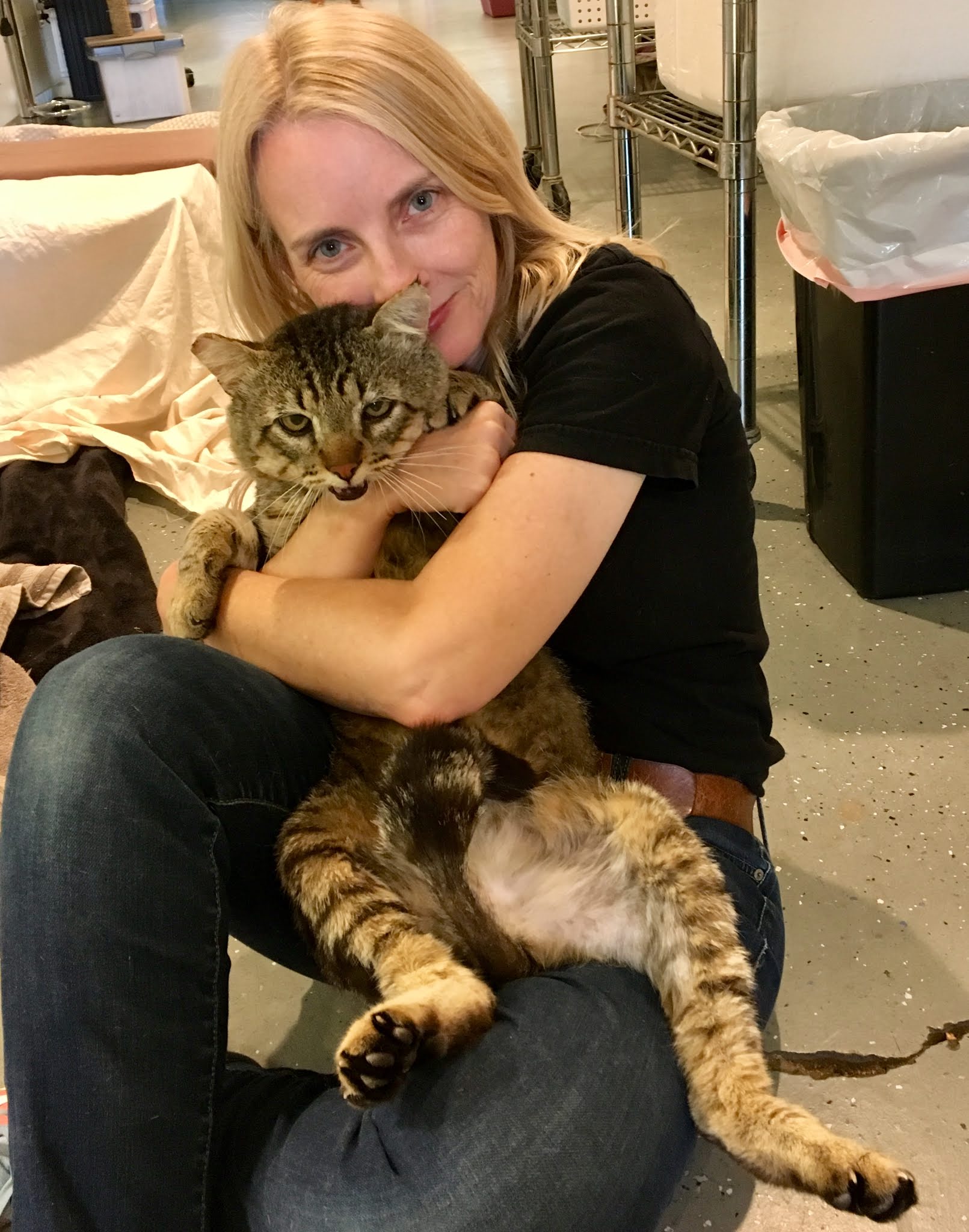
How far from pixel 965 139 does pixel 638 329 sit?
99 centimetres

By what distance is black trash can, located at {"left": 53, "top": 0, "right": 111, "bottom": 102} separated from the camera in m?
6.27

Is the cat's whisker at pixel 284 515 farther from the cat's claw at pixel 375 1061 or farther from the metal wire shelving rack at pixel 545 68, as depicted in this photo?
the metal wire shelving rack at pixel 545 68

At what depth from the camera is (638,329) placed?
3.62ft

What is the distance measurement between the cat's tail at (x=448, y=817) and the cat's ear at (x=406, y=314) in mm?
498

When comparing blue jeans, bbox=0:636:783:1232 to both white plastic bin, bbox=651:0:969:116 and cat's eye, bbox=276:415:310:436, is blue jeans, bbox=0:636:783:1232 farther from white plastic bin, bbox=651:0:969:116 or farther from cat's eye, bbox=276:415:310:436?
white plastic bin, bbox=651:0:969:116

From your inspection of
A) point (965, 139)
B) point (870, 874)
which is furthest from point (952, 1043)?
point (965, 139)

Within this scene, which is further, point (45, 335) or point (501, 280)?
point (45, 335)

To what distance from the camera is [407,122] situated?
3.81 feet

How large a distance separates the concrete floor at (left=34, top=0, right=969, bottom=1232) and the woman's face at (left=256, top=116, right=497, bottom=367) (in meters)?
0.98

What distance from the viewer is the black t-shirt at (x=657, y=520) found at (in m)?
1.09

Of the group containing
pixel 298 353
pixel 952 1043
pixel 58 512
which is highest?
pixel 298 353

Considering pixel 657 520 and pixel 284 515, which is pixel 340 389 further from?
pixel 657 520

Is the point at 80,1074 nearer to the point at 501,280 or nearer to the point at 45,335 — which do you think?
the point at 501,280

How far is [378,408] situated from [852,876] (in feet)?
3.36
